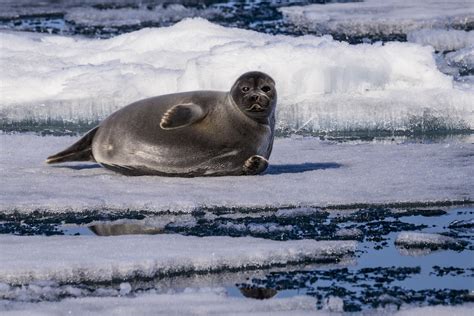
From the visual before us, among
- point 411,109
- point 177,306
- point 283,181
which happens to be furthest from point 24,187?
point 411,109

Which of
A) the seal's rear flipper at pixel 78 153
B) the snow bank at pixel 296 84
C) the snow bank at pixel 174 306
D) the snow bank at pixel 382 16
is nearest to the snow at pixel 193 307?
the snow bank at pixel 174 306

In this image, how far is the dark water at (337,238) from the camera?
4.28 meters

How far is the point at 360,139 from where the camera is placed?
7828 mm

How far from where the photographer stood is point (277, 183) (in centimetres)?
609

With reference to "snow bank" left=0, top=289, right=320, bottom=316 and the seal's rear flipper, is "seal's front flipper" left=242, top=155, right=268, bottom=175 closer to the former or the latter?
the seal's rear flipper

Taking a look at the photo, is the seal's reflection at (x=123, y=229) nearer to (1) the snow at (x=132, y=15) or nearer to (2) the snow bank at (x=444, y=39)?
(2) the snow bank at (x=444, y=39)

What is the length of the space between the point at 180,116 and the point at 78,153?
2.55 ft

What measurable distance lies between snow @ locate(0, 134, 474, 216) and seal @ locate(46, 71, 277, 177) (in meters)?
0.09

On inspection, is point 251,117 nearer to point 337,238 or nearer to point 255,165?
point 255,165

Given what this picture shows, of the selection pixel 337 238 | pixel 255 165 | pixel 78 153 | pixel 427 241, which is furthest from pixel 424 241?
pixel 78 153

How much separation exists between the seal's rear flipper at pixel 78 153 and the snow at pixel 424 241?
89.9 inches

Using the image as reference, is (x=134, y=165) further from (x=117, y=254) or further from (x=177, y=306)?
(x=177, y=306)

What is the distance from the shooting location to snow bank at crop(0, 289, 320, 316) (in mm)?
3965

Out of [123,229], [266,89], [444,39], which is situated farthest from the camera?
[444,39]
